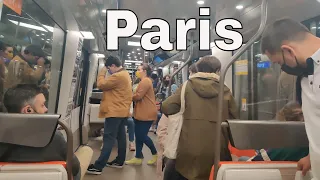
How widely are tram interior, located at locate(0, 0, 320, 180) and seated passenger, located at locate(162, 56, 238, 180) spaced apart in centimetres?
43

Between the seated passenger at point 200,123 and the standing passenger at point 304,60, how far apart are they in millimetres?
747

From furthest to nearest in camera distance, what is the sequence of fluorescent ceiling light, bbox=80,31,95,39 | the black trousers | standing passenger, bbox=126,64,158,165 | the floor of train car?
fluorescent ceiling light, bbox=80,31,95,39 < standing passenger, bbox=126,64,158,165 < the floor of train car < the black trousers

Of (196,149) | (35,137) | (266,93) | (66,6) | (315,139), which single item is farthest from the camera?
(266,93)

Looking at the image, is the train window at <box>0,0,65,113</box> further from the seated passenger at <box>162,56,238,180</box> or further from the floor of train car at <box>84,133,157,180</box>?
the seated passenger at <box>162,56,238,180</box>

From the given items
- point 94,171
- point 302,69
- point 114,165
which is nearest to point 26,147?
point 302,69

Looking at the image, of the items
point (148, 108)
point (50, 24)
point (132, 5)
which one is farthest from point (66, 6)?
point (132, 5)

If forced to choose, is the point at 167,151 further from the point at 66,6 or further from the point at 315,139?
the point at 66,6

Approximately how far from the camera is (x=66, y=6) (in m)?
2.99

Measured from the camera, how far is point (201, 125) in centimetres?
228

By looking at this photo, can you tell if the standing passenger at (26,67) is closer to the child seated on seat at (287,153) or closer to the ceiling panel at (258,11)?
the child seated on seat at (287,153)

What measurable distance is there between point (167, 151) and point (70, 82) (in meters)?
2.19

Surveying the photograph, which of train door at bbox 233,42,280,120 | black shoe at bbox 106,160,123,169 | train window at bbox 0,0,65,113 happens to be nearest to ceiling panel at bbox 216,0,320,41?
train door at bbox 233,42,280,120

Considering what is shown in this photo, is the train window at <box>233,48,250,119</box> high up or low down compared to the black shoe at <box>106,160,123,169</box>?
up

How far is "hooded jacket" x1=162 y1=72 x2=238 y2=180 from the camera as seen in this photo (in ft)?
7.47
